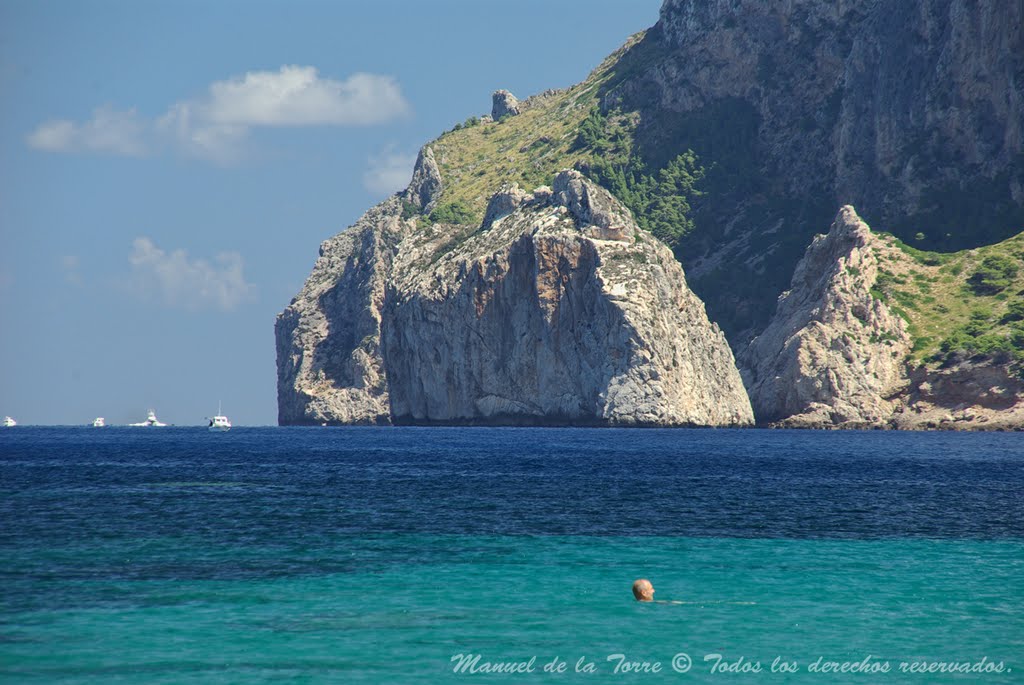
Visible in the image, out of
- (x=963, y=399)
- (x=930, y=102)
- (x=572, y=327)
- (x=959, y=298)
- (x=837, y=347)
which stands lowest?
(x=963, y=399)

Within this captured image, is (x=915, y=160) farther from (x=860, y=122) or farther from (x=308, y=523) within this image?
(x=308, y=523)

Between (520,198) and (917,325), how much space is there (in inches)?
2592

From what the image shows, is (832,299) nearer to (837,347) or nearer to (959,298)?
(837,347)

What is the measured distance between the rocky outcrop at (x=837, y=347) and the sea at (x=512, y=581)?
7867 centimetres

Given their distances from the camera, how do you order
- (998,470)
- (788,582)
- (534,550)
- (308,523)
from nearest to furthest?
(788,582) → (534,550) → (308,523) → (998,470)

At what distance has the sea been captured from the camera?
26.1 metres

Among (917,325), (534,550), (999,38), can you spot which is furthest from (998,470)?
(999,38)

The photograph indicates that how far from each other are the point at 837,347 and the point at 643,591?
414 feet

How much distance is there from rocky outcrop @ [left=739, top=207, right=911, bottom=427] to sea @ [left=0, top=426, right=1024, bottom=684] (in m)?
78.7

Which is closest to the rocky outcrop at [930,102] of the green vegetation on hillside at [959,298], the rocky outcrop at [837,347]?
the green vegetation on hillside at [959,298]

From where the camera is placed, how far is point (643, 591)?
106ft

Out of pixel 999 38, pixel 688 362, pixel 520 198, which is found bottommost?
pixel 688 362

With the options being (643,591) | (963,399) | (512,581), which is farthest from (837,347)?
(643,591)

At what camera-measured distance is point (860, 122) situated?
198 m
